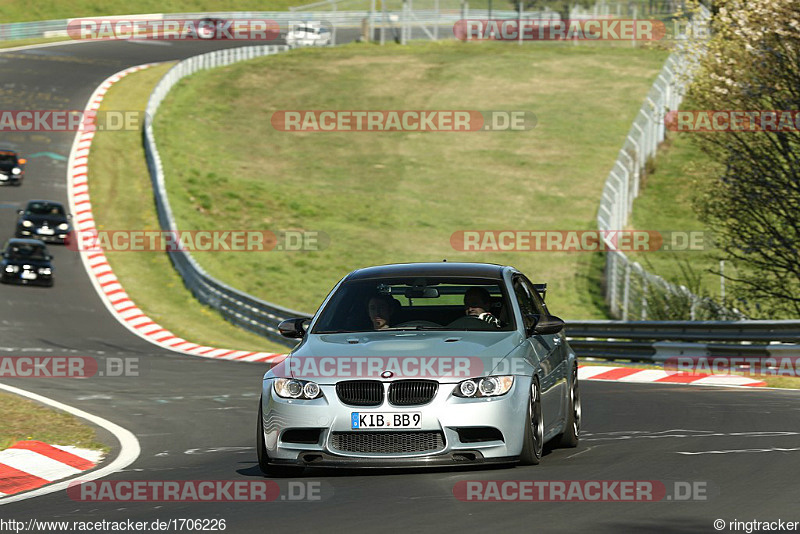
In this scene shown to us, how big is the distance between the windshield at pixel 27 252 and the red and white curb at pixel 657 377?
19160 millimetres

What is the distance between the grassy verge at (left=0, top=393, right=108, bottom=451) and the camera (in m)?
12.5

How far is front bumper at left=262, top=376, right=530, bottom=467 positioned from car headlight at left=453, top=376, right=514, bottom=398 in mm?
40

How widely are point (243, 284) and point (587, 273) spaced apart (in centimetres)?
980

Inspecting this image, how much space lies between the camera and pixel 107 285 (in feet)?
118

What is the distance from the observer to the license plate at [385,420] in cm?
889

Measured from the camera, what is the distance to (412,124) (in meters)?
61.7

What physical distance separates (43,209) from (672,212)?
787 inches

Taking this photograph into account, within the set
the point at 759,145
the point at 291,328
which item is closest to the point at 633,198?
the point at 759,145

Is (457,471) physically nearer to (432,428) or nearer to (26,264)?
(432,428)

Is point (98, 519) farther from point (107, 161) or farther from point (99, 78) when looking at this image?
point (99, 78)

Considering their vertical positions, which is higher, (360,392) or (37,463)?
(360,392)

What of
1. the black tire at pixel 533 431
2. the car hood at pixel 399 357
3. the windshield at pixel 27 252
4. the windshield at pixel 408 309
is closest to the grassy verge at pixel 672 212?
the windshield at pixel 27 252

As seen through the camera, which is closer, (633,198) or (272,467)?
(272,467)

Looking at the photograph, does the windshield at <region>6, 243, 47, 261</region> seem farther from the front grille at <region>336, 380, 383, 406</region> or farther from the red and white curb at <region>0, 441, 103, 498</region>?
the front grille at <region>336, 380, 383, 406</region>
